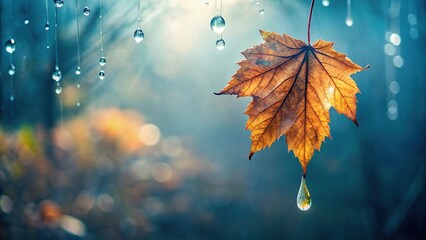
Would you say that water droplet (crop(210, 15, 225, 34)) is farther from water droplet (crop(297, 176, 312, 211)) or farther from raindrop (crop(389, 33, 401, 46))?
raindrop (crop(389, 33, 401, 46))

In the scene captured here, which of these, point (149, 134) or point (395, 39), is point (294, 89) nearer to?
point (149, 134)

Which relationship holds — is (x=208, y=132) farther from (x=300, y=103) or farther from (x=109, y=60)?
(x=300, y=103)

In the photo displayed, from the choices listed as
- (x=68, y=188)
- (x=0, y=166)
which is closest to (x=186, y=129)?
(x=68, y=188)

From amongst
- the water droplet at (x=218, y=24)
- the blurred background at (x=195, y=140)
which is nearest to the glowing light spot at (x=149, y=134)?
the blurred background at (x=195, y=140)

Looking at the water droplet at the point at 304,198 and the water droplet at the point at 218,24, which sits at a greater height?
the water droplet at the point at 218,24

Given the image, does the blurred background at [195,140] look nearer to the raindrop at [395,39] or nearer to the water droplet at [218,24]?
the raindrop at [395,39]

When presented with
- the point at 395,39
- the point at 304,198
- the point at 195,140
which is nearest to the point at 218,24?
the point at 304,198
